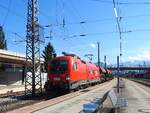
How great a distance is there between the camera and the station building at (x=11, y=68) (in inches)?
1832

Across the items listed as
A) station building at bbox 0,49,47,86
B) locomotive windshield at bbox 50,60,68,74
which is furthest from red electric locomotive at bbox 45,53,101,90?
station building at bbox 0,49,47,86

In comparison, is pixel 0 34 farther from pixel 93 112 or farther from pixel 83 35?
pixel 93 112

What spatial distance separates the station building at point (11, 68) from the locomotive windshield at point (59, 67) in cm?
1080

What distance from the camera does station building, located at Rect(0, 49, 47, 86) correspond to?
1832 inches

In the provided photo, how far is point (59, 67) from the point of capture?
35.0m

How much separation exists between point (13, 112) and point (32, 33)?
48.4 ft

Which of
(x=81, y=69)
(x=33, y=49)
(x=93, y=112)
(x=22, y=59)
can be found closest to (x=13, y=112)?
(x=93, y=112)

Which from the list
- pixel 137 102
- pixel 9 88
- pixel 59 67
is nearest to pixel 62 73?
pixel 59 67

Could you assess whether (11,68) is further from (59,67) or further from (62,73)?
(62,73)

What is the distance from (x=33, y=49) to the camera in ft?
110

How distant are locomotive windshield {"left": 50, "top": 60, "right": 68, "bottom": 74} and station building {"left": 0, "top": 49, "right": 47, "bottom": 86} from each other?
10796mm

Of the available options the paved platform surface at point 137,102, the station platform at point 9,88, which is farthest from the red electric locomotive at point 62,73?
the station platform at point 9,88

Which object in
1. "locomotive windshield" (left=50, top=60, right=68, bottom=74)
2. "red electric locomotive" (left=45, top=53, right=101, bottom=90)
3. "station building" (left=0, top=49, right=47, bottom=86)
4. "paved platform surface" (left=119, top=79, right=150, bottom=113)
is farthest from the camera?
"station building" (left=0, top=49, right=47, bottom=86)

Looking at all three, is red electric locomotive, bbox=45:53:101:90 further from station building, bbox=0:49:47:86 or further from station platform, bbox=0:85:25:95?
station building, bbox=0:49:47:86
